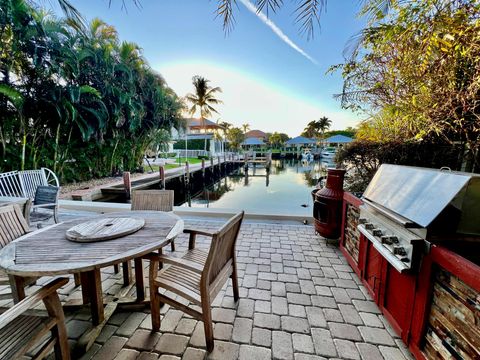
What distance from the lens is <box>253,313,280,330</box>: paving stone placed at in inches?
69.1

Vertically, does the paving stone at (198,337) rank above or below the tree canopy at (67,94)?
below

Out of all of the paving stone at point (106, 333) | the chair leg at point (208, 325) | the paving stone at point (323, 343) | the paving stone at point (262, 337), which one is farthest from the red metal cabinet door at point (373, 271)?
the paving stone at point (106, 333)

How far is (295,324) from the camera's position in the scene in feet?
5.82

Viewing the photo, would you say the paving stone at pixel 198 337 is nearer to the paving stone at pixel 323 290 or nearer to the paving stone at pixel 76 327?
the paving stone at pixel 76 327

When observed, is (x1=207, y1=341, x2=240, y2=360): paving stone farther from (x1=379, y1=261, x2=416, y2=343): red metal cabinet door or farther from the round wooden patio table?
(x1=379, y1=261, x2=416, y2=343): red metal cabinet door

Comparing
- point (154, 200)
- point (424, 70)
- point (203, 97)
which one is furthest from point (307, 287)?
point (203, 97)

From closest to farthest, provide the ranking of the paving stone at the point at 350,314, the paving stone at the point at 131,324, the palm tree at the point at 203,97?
the paving stone at the point at 131,324 < the paving stone at the point at 350,314 < the palm tree at the point at 203,97

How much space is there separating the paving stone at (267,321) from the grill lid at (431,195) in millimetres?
1322

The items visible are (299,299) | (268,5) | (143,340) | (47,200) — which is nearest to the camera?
(268,5)

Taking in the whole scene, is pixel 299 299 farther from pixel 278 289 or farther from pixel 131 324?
pixel 131 324

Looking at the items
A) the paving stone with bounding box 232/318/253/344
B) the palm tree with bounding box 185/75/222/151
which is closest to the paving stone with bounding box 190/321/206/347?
the paving stone with bounding box 232/318/253/344

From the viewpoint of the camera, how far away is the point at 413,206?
1488mm

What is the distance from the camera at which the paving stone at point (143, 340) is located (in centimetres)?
156

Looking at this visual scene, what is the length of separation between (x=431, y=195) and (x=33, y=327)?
8.28ft
